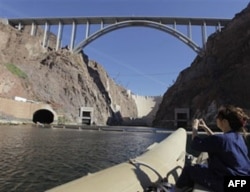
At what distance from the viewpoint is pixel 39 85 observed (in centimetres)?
8994

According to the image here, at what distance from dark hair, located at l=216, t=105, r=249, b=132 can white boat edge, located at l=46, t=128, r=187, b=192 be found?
1.95 metres

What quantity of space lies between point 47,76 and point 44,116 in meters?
15.5

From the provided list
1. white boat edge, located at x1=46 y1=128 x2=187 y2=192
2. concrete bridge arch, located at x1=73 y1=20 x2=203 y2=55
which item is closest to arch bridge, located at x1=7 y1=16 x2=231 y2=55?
concrete bridge arch, located at x1=73 y1=20 x2=203 y2=55

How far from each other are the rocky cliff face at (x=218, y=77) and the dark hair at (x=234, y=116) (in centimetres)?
6829

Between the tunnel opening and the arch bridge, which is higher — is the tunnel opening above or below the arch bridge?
below

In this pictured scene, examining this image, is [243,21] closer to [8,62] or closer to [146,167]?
[8,62]

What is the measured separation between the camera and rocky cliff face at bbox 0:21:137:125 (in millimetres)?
81688

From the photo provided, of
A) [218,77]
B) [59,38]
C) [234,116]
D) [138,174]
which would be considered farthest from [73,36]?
[234,116]

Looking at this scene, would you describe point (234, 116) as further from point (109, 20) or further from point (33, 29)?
point (33, 29)

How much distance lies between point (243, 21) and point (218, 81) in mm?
20377

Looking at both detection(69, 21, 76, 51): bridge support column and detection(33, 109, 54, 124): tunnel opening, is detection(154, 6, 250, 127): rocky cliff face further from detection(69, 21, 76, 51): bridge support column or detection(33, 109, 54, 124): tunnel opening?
detection(69, 21, 76, 51): bridge support column

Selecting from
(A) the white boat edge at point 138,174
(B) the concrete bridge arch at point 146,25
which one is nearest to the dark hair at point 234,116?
(A) the white boat edge at point 138,174

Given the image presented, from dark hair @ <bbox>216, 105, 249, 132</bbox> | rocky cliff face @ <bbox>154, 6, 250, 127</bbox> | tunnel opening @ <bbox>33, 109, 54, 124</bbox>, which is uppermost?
rocky cliff face @ <bbox>154, 6, 250, 127</bbox>

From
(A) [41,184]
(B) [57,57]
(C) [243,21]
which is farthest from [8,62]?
(A) [41,184]
